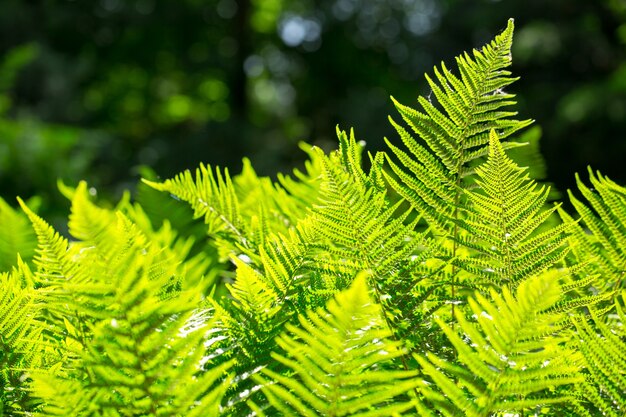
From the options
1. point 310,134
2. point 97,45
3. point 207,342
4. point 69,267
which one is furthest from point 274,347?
point 310,134

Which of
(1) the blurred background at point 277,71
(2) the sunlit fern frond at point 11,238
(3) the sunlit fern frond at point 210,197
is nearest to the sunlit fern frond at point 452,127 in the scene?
(3) the sunlit fern frond at point 210,197

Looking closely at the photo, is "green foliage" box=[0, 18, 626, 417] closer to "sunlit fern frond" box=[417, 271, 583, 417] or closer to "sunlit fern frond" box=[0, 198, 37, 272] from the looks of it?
"sunlit fern frond" box=[417, 271, 583, 417]

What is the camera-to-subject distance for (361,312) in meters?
0.35

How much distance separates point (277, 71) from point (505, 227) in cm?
1235

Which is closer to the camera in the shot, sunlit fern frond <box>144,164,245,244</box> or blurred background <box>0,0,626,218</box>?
sunlit fern frond <box>144,164,245,244</box>

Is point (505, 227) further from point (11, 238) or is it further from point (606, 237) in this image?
point (11, 238)

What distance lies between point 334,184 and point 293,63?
12.3 metres

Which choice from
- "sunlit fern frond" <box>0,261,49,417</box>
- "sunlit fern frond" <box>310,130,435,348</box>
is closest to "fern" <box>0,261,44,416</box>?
"sunlit fern frond" <box>0,261,49,417</box>

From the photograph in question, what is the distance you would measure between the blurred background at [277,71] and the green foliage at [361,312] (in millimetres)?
5587

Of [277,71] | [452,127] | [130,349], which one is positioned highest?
[277,71]

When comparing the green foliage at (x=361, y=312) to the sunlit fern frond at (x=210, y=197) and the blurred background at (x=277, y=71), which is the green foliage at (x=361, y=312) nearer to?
the sunlit fern frond at (x=210, y=197)

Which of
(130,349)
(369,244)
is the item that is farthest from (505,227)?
(130,349)

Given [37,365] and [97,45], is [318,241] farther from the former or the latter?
[97,45]

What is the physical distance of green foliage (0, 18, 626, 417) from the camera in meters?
0.36
